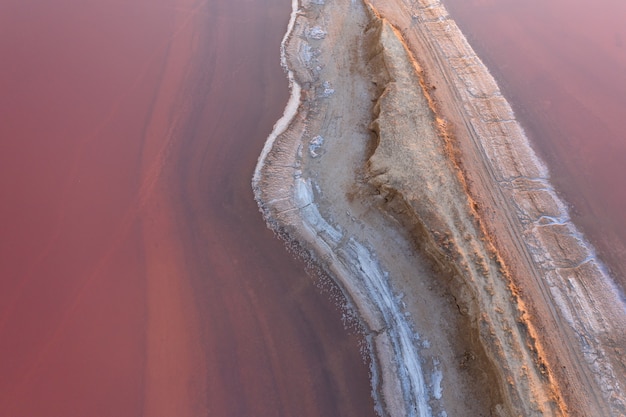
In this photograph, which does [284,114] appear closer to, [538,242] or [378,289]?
[378,289]

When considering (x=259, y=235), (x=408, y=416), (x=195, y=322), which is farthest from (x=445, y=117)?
(x=195, y=322)

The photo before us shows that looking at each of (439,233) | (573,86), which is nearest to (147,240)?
(439,233)

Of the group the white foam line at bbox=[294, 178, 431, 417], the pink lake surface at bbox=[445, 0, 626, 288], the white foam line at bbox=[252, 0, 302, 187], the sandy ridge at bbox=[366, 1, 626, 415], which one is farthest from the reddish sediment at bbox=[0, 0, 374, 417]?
the pink lake surface at bbox=[445, 0, 626, 288]

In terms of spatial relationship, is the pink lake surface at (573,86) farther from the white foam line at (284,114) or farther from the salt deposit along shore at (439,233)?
the white foam line at (284,114)

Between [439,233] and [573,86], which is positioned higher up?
[573,86]

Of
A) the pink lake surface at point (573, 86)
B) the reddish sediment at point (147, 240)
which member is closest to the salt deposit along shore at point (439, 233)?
the pink lake surface at point (573, 86)
